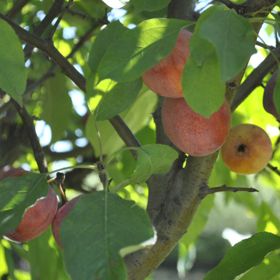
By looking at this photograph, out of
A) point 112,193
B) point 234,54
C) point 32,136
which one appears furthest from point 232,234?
point 234,54

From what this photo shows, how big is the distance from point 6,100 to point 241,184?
0.65 m

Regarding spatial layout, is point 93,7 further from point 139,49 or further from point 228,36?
point 228,36

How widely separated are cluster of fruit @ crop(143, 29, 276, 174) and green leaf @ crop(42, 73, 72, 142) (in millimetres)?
706

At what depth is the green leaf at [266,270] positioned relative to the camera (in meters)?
1.21

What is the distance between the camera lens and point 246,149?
1198 millimetres

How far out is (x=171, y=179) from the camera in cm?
124

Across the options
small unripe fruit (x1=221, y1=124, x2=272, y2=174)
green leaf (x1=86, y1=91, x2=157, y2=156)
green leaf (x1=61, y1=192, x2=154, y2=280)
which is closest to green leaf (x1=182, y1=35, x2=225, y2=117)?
green leaf (x1=61, y1=192, x2=154, y2=280)

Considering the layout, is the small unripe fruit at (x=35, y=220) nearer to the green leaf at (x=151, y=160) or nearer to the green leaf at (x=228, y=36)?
the green leaf at (x=151, y=160)

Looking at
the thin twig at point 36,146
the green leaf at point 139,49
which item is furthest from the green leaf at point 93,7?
the green leaf at point 139,49

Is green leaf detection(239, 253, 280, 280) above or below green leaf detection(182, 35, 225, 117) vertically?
below

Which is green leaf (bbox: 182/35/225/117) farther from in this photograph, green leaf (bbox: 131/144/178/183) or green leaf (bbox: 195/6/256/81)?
green leaf (bbox: 131/144/178/183)

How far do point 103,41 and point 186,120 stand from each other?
150 millimetres

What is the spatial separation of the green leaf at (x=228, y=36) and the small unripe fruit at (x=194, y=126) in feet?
0.68

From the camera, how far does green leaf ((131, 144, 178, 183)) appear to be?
99cm
